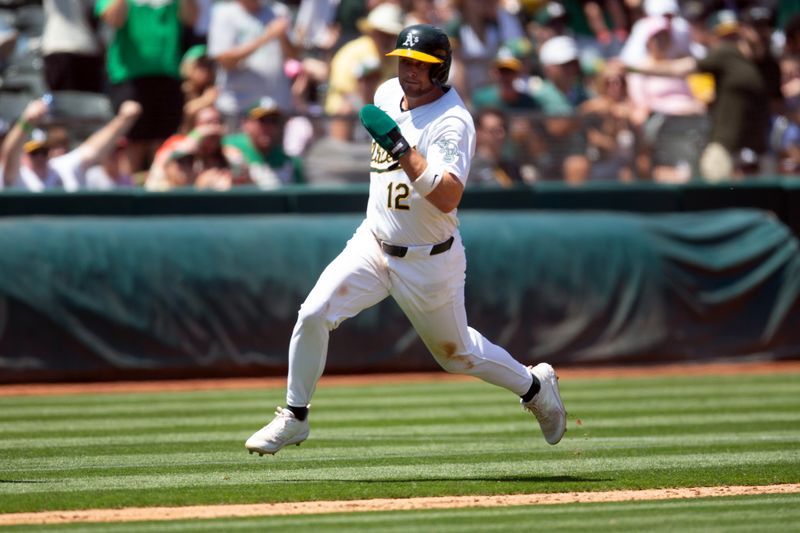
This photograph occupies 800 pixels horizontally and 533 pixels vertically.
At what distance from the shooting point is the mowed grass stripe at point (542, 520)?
539 centimetres

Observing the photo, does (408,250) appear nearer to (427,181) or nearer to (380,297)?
(380,297)

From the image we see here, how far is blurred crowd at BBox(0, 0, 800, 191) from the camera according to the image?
13266 millimetres

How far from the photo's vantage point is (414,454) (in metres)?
7.75

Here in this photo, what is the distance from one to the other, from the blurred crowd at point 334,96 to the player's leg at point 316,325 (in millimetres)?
6137

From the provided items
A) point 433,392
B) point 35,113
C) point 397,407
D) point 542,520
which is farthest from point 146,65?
point 542,520

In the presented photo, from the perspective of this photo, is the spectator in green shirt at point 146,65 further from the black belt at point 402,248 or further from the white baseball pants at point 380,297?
the black belt at point 402,248

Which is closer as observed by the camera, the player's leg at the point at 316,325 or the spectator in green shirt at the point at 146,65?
the player's leg at the point at 316,325

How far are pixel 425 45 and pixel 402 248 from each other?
39.4 inches

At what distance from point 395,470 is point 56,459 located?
1.85 metres

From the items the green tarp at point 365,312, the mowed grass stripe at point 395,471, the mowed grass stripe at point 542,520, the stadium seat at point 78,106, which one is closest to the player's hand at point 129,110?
the stadium seat at point 78,106

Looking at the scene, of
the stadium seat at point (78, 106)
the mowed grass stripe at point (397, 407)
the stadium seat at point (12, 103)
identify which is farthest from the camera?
the stadium seat at point (12, 103)

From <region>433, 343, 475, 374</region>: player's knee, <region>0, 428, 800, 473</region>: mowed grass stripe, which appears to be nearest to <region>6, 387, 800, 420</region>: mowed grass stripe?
<region>0, 428, 800, 473</region>: mowed grass stripe

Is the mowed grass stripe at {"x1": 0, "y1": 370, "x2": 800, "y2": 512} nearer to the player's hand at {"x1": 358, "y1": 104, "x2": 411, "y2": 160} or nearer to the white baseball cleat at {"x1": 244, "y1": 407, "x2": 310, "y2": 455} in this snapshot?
the white baseball cleat at {"x1": 244, "y1": 407, "x2": 310, "y2": 455}

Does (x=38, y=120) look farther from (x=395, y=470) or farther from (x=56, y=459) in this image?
(x=395, y=470)
